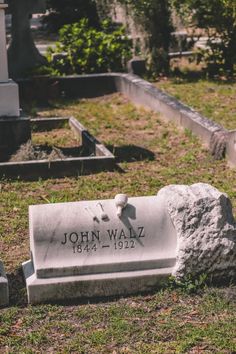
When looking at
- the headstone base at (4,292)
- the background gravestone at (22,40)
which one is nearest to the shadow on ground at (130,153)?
the headstone base at (4,292)

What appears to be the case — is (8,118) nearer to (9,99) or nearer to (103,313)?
(9,99)

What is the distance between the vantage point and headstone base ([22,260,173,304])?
579cm

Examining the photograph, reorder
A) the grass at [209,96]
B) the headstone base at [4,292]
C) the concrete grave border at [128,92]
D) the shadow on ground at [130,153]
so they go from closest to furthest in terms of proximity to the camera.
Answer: the headstone base at [4,292], the shadow on ground at [130,153], the concrete grave border at [128,92], the grass at [209,96]

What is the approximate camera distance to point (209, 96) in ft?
44.8

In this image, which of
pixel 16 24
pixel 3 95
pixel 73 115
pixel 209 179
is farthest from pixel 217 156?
pixel 16 24

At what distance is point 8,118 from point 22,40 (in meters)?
6.26

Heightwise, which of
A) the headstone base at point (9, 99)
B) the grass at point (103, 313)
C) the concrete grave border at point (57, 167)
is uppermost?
the headstone base at point (9, 99)

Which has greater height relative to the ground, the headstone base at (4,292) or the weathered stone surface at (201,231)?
the weathered stone surface at (201,231)

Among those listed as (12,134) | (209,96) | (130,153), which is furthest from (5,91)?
(209,96)

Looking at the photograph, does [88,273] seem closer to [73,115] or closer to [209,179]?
[209,179]

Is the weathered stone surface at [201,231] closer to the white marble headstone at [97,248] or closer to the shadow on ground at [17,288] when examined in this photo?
the white marble headstone at [97,248]

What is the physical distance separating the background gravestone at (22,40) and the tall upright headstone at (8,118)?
5303 millimetres

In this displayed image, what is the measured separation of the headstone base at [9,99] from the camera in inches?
391

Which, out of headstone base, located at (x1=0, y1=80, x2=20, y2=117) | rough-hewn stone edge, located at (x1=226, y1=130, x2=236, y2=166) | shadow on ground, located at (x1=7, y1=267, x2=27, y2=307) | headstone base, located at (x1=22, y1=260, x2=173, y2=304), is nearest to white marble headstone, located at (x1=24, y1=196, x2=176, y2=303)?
headstone base, located at (x1=22, y1=260, x2=173, y2=304)
